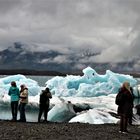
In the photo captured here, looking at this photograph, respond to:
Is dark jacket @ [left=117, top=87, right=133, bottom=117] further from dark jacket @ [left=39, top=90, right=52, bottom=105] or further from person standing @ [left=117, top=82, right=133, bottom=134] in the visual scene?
dark jacket @ [left=39, top=90, right=52, bottom=105]

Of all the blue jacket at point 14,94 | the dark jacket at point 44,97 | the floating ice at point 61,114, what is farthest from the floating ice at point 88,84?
the blue jacket at point 14,94

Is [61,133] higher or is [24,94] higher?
[24,94]

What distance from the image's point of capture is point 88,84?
44.9 m

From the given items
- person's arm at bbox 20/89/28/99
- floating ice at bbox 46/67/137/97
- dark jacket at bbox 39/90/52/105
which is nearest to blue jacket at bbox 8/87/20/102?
person's arm at bbox 20/89/28/99

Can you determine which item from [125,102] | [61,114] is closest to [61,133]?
[125,102]

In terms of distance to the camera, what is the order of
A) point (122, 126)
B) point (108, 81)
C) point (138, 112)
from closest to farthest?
point (122, 126), point (138, 112), point (108, 81)

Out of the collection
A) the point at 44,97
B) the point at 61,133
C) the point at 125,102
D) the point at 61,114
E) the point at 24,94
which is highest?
the point at 24,94

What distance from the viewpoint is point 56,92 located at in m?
46.2

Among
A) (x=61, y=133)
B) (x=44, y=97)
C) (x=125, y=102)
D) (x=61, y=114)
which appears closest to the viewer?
(x=125, y=102)

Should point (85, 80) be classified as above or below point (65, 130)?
above

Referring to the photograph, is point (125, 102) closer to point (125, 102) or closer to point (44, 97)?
point (125, 102)

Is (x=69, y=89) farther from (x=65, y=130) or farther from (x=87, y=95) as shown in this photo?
(x=65, y=130)

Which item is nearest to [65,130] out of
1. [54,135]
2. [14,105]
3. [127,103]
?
[54,135]

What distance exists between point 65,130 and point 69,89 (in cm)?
3223
